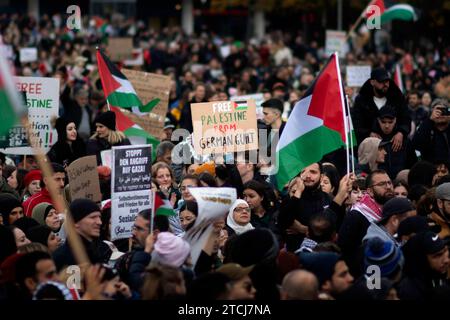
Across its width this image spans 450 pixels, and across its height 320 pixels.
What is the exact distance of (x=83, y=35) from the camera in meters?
41.9

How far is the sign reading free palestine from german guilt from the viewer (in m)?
13.3

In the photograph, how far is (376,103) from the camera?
48.7 feet

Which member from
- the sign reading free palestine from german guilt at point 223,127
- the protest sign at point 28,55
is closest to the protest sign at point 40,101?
the sign reading free palestine from german guilt at point 223,127

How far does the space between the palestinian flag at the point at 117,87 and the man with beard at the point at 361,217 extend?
5.36 metres

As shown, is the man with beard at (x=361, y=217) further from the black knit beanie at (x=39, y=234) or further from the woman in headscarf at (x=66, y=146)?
the woman in headscarf at (x=66, y=146)

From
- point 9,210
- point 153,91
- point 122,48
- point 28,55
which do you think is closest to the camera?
point 9,210

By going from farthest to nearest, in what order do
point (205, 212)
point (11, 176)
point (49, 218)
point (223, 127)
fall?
point (223, 127) < point (11, 176) < point (49, 218) < point (205, 212)

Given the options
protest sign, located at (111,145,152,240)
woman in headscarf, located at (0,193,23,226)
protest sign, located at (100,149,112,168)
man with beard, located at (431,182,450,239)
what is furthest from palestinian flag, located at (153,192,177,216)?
protest sign, located at (100,149,112,168)

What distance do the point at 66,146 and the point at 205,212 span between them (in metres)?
5.48

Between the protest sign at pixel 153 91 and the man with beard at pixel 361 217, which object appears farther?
the protest sign at pixel 153 91

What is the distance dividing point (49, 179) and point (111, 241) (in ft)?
8.94

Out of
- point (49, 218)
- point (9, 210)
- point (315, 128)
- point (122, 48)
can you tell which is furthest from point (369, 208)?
point (122, 48)

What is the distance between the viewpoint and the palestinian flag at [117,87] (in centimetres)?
1606

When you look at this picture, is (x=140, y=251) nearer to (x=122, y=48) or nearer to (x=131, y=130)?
(x=131, y=130)
